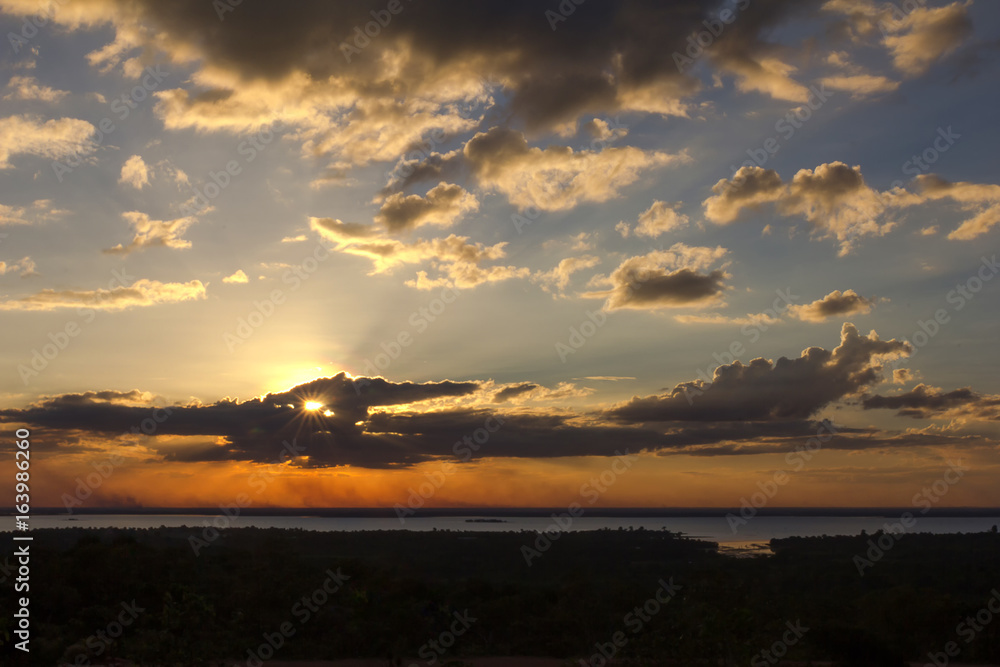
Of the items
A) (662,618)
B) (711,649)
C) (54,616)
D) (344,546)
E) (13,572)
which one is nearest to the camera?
(711,649)

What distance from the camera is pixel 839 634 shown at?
2369cm

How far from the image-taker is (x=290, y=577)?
3092cm

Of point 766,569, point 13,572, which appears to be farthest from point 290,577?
point 766,569

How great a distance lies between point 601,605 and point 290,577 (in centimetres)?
1356

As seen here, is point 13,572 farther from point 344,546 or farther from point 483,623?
point 344,546

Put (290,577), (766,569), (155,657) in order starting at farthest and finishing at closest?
(766,569) < (290,577) < (155,657)

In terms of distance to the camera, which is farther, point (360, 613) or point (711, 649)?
point (360, 613)

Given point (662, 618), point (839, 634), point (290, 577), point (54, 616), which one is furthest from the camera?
point (290, 577)

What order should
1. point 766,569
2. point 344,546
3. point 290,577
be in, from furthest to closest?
point 344,546 < point 766,569 < point 290,577

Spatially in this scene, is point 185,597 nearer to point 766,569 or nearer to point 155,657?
point 155,657

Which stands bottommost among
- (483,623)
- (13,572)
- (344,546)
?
(344,546)

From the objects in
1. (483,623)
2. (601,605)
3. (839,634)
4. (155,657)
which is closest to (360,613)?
(483,623)

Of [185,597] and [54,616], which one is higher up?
[185,597]

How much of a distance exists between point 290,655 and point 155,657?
39.0 ft
